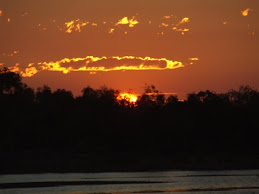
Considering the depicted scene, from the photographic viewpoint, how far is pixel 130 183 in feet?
194

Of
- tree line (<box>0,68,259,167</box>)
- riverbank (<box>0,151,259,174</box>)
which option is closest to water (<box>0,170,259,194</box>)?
riverbank (<box>0,151,259,174</box>)

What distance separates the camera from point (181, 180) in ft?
201

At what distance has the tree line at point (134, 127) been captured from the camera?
89812 mm

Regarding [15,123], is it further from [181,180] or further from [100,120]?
[181,180]

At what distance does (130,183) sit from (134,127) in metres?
34.5

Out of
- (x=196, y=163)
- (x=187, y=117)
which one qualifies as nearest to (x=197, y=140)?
(x=187, y=117)

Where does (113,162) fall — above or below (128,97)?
below

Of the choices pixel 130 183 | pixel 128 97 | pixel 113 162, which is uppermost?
pixel 128 97

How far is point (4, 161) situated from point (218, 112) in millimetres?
27425

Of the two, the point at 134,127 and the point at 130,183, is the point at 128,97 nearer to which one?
the point at 134,127

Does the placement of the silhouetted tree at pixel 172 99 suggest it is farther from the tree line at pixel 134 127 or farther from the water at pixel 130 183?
the water at pixel 130 183

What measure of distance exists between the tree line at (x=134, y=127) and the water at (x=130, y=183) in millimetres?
18064

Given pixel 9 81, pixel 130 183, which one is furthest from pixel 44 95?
pixel 130 183

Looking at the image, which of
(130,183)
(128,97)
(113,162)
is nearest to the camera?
(130,183)
